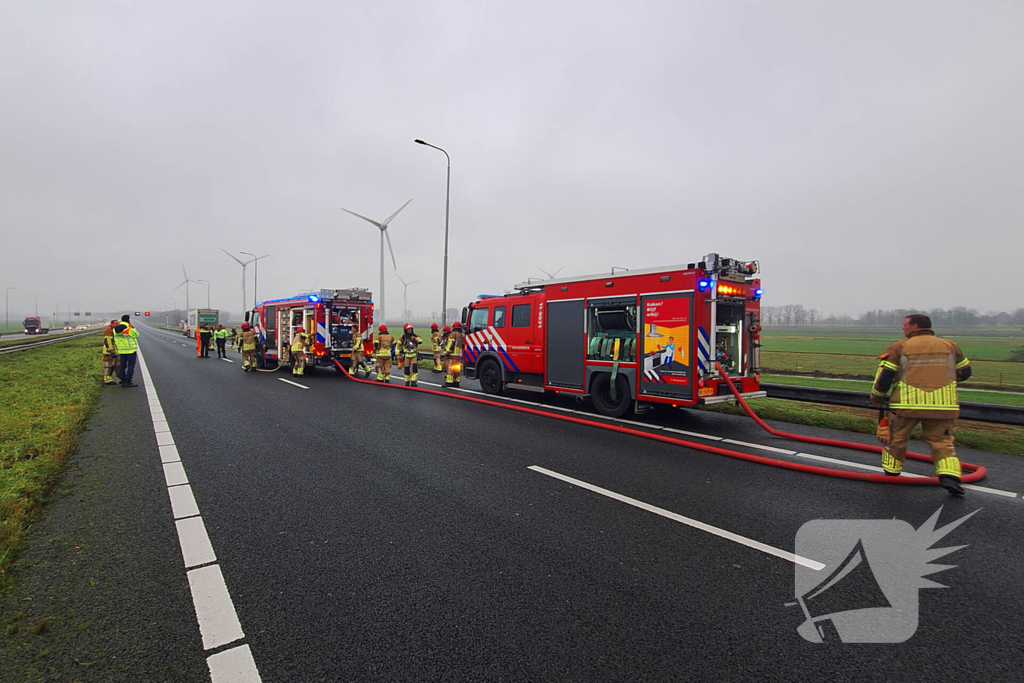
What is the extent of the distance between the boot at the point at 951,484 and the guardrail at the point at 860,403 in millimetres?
1514

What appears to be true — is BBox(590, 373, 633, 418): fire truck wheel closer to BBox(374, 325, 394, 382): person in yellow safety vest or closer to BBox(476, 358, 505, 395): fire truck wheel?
BBox(476, 358, 505, 395): fire truck wheel

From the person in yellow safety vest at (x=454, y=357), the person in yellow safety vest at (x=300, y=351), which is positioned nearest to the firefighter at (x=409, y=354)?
the person in yellow safety vest at (x=454, y=357)

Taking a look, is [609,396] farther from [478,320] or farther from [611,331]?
[478,320]

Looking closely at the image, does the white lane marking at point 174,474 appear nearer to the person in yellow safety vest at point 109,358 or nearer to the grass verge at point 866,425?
the grass verge at point 866,425

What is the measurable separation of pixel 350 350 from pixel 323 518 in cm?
1292

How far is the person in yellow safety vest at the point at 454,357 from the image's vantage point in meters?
13.4

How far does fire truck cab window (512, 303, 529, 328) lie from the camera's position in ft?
36.5

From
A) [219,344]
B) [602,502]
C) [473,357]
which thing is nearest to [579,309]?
[473,357]

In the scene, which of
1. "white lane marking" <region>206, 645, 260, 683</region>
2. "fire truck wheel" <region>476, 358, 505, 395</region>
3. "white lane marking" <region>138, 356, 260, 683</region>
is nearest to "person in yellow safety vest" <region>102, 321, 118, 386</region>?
"fire truck wheel" <region>476, 358, 505, 395</region>

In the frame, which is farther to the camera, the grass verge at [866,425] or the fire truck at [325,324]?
the fire truck at [325,324]

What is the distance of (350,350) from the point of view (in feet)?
53.9

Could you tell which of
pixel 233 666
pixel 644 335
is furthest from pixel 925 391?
pixel 233 666

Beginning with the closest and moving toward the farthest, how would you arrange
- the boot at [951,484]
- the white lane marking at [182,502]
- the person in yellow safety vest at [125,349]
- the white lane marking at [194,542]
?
the white lane marking at [194,542]
the white lane marking at [182,502]
the boot at [951,484]
the person in yellow safety vest at [125,349]

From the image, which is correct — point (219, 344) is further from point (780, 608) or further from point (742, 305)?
point (780, 608)
